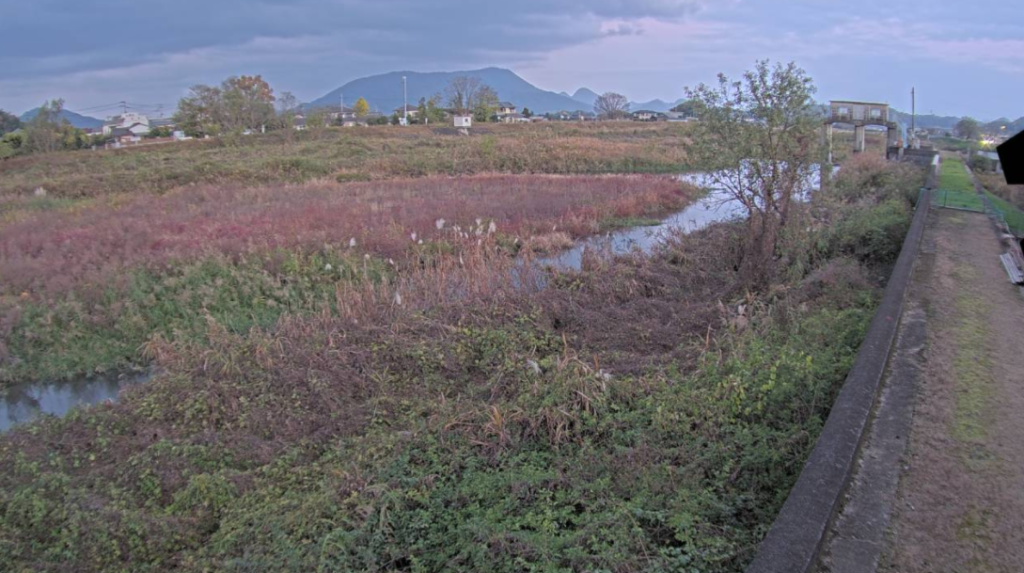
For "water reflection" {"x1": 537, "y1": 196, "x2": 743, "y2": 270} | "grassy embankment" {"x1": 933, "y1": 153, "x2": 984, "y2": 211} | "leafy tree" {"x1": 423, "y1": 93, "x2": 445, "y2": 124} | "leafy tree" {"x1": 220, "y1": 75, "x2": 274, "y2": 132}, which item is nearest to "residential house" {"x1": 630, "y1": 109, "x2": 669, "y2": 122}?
"leafy tree" {"x1": 423, "y1": 93, "x2": 445, "y2": 124}

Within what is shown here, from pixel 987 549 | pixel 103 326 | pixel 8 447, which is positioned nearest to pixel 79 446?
pixel 8 447

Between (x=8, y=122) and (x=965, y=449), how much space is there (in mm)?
80965

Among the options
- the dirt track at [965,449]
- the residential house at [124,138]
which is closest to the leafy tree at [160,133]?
the residential house at [124,138]

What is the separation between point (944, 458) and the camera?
367 cm

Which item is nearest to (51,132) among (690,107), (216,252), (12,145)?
(12,145)

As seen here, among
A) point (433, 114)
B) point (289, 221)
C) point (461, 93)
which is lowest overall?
point (289, 221)

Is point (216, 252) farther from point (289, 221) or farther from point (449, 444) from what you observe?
point (449, 444)

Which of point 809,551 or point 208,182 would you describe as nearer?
point 809,551

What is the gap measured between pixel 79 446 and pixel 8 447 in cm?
61

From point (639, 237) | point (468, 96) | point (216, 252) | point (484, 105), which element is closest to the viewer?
point (216, 252)

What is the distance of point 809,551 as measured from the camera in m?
2.83

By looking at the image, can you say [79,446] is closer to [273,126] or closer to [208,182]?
[208,182]

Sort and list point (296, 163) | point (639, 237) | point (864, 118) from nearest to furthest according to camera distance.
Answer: point (639, 237)
point (296, 163)
point (864, 118)

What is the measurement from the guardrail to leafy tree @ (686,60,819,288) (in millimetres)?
4419
